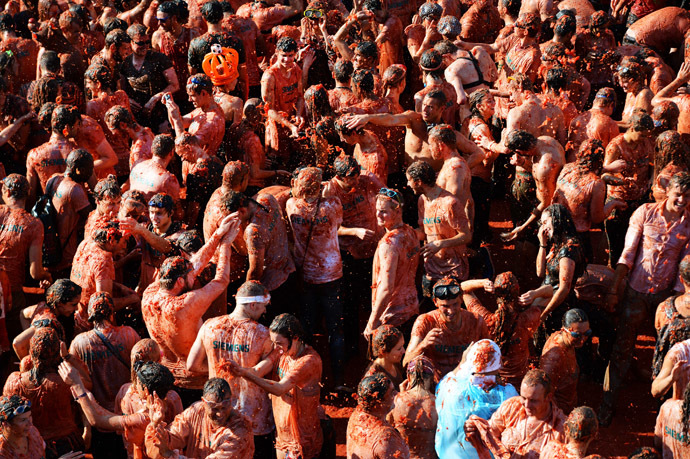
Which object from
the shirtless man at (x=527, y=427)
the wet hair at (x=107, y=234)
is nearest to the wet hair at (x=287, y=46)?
the wet hair at (x=107, y=234)

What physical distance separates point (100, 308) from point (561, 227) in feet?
14.0

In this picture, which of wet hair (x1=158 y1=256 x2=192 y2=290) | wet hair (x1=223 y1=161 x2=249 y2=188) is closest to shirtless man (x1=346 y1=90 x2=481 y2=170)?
wet hair (x1=223 y1=161 x2=249 y2=188)

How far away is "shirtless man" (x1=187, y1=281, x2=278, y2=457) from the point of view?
28.2 feet

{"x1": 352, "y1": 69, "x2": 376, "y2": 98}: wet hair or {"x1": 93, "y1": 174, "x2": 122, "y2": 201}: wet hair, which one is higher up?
{"x1": 352, "y1": 69, "x2": 376, "y2": 98}: wet hair

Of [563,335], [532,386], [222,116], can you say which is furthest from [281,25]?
[532,386]

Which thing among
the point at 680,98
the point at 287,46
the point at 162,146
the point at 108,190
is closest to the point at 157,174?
the point at 162,146

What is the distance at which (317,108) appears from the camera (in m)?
11.5

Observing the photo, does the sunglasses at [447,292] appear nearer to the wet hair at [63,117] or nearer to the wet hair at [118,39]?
the wet hair at [63,117]

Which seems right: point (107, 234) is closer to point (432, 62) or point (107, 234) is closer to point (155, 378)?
point (155, 378)

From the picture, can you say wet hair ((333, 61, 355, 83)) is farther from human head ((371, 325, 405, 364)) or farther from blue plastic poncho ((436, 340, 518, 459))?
blue plastic poncho ((436, 340, 518, 459))

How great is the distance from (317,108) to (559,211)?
9.87 ft

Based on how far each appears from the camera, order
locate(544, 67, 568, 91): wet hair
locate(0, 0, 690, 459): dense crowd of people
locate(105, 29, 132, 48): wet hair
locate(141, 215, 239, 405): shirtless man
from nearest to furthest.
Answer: locate(0, 0, 690, 459): dense crowd of people, locate(141, 215, 239, 405): shirtless man, locate(544, 67, 568, 91): wet hair, locate(105, 29, 132, 48): wet hair

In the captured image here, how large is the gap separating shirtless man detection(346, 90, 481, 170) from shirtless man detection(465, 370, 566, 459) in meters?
3.97

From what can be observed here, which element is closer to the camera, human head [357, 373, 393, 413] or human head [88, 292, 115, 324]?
human head [357, 373, 393, 413]
